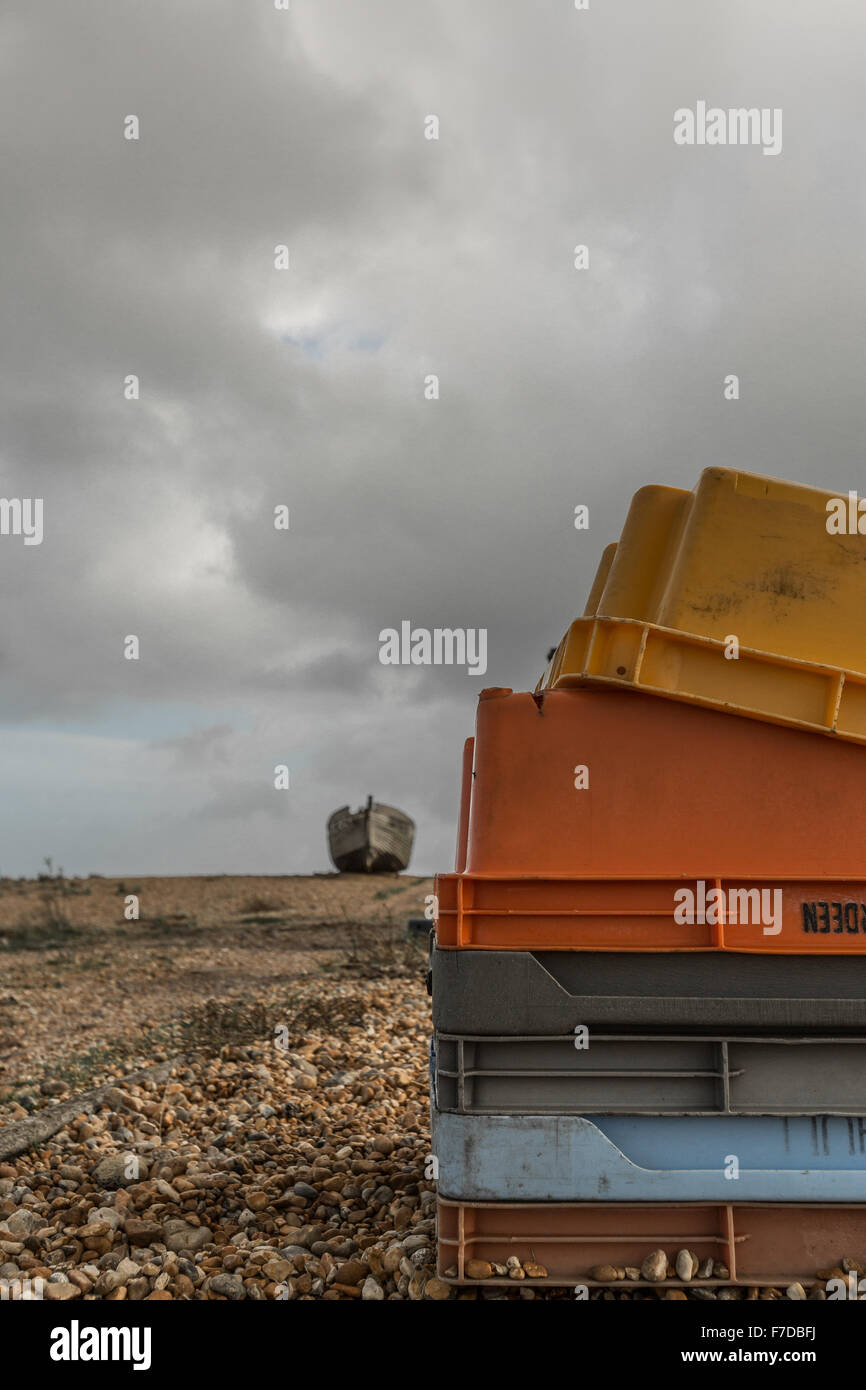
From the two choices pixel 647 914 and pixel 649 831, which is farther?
pixel 649 831

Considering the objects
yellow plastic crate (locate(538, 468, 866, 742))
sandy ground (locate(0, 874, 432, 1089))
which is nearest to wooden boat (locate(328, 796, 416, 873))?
sandy ground (locate(0, 874, 432, 1089))

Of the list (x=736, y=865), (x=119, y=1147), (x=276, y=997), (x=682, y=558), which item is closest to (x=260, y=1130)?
(x=119, y=1147)

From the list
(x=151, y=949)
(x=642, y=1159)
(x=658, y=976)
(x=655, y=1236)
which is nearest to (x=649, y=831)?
(x=658, y=976)

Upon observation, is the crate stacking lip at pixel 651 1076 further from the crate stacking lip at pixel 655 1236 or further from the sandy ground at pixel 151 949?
the sandy ground at pixel 151 949

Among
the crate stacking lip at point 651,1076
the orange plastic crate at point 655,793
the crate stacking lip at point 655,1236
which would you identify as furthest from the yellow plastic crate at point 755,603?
the crate stacking lip at point 655,1236

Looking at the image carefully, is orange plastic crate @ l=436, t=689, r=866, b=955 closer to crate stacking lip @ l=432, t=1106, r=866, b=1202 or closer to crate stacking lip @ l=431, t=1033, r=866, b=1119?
crate stacking lip @ l=431, t=1033, r=866, b=1119

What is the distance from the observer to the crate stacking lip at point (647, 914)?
3980 millimetres

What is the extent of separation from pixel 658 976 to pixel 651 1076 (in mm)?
389

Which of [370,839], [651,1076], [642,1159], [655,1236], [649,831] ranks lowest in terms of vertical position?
[655,1236]

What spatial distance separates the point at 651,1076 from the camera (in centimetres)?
391

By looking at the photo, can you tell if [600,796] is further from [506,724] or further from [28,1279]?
[28,1279]

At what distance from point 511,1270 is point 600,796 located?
1.93 m

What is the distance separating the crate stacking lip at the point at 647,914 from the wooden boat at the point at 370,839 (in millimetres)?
26781

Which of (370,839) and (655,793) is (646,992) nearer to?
(655,793)
